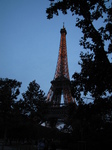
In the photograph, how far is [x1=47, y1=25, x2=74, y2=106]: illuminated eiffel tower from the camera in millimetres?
52375

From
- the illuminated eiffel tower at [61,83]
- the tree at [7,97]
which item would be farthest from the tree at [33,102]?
the illuminated eiffel tower at [61,83]

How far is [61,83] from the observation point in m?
53.8

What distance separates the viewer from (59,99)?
56.1m

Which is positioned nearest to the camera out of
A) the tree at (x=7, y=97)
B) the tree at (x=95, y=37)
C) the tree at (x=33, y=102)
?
the tree at (x=95, y=37)

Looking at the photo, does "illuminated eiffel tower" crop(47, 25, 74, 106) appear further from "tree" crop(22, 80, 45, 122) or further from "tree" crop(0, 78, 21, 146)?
"tree" crop(0, 78, 21, 146)

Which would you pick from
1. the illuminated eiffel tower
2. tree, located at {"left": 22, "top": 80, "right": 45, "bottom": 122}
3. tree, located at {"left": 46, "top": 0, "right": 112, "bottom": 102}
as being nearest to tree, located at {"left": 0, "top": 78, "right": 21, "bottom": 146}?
tree, located at {"left": 22, "top": 80, "right": 45, "bottom": 122}

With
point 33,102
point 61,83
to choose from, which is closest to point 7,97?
point 33,102

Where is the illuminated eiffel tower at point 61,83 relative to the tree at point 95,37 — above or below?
above

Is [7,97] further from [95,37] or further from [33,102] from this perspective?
[95,37]

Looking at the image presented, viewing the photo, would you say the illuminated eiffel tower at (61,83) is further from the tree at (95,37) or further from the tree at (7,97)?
the tree at (95,37)

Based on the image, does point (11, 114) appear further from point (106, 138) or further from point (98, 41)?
point (98, 41)

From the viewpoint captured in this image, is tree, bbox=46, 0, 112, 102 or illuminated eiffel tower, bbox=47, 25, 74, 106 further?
illuminated eiffel tower, bbox=47, 25, 74, 106

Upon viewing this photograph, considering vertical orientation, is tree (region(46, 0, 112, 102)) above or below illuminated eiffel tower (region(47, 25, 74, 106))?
below

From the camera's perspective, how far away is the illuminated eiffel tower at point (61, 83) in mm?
52375
